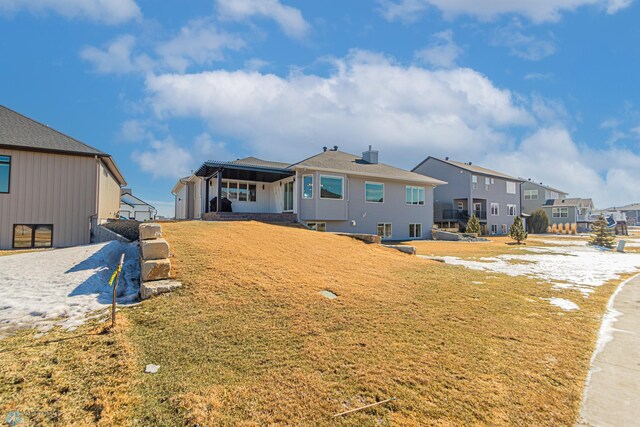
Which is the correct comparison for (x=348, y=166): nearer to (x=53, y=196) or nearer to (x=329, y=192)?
(x=329, y=192)

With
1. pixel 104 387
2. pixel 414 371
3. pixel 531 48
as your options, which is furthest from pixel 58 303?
pixel 531 48

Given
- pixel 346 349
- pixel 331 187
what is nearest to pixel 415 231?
pixel 331 187

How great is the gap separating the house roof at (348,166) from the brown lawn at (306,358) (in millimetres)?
12137

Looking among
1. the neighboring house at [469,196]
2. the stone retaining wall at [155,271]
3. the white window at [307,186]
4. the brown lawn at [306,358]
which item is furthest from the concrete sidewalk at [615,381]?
the neighboring house at [469,196]

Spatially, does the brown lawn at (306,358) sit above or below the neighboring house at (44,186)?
below

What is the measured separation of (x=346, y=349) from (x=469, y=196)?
105 ft

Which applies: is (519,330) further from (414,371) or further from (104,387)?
(104,387)

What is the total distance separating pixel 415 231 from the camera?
2273 cm

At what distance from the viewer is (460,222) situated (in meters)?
30.7

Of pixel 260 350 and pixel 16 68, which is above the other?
pixel 16 68

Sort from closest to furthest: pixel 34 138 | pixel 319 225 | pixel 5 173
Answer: pixel 5 173, pixel 34 138, pixel 319 225

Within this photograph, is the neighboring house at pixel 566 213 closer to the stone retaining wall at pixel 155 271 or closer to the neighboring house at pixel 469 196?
the neighboring house at pixel 469 196

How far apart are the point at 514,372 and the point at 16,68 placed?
22.0 metres

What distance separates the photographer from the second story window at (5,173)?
44.5ft
